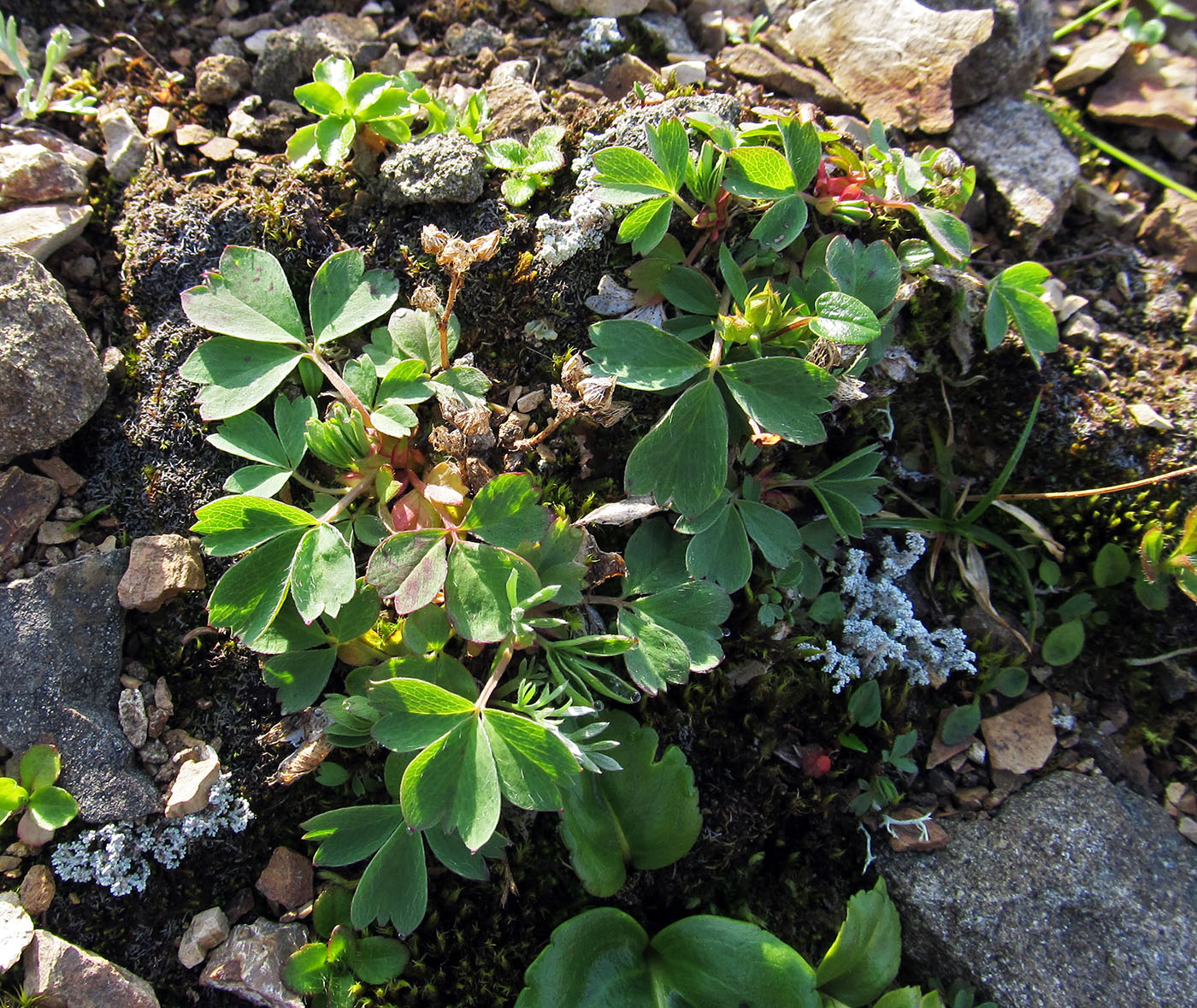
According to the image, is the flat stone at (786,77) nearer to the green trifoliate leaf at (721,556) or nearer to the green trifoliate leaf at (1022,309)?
the green trifoliate leaf at (1022,309)

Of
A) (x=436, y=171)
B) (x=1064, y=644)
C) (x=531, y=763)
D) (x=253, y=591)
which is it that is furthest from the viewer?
(x=1064, y=644)

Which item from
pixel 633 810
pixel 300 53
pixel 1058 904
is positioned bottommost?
pixel 1058 904

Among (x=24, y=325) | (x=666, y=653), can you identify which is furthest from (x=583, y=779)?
(x=24, y=325)

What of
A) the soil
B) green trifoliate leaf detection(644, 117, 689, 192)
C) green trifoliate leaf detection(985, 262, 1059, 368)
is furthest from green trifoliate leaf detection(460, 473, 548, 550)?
green trifoliate leaf detection(985, 262, 1059, 368)

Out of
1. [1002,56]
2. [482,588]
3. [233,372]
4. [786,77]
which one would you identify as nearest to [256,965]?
[482,588]

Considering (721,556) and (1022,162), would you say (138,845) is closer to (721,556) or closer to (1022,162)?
(721,556)

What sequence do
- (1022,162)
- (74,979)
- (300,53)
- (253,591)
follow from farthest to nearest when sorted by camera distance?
1. (1022,162)
2. (300,53)
3. (253,591)
4. (74,979)

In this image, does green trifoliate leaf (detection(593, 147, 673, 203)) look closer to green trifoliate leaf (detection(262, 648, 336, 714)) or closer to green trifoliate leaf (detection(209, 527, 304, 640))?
green trifoliate leaf (detection(209, 527, 304, 640))
